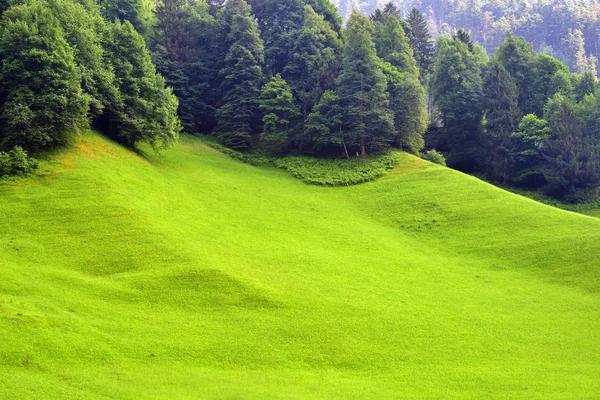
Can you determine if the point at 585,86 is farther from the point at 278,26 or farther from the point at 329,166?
the point at 278,26

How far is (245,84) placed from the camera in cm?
8075

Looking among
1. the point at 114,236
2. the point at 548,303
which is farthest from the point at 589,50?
the point at 114,236

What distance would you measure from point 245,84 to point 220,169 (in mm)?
20980

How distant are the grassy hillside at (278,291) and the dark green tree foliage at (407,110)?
50.7 feet

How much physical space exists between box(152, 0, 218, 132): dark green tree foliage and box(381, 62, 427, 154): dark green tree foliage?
26327mm

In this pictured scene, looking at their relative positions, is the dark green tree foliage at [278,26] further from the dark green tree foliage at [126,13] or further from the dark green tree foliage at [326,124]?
the dark green tree foliage at [126,13]

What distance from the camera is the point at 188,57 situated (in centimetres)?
8800

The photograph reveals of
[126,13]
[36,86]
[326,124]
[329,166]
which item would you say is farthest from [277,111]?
[36,86]

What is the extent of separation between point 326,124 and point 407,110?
10.4 meters

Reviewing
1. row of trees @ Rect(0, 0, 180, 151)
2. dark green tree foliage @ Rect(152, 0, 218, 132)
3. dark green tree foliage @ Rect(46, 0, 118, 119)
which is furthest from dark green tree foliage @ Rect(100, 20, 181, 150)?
dark green tree foliage @ Rect(152, 0, 218, 132)

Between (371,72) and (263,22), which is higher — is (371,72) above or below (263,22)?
below

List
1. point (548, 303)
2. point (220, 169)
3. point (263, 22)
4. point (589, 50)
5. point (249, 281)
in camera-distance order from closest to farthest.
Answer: point (249, 281)
point (548, 303)
point (220, 169)
point (263, 22)
point (589, 50)

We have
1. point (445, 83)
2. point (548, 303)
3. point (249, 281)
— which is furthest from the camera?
point (445, 83)

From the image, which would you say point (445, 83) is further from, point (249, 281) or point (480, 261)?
point (249, 281)
